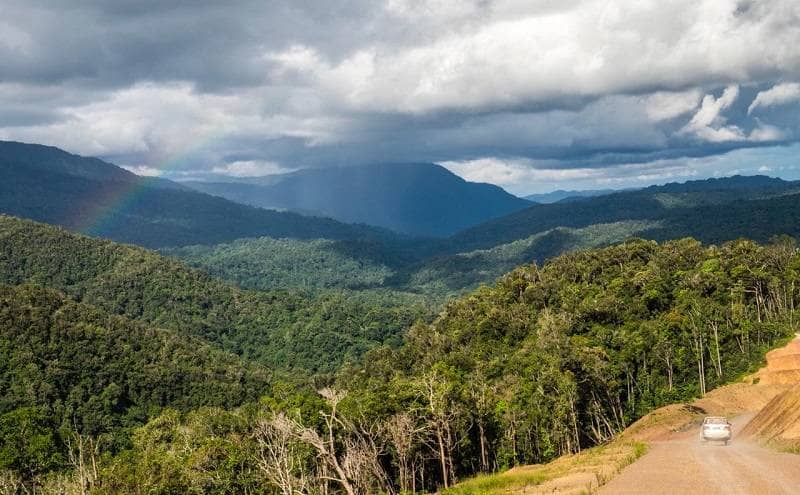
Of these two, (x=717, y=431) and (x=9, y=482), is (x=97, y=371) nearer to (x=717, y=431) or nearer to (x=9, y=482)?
(x=9, y=482)

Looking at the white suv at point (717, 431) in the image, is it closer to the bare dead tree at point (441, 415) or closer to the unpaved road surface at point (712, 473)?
the unpaved road surface at point (712, 473)

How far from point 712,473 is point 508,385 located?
47980 millimetres

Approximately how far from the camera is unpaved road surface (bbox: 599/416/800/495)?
27.0 metres

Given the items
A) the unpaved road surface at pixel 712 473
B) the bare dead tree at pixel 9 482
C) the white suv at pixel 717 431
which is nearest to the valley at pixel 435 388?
the bare dead tree at pixel 9 482

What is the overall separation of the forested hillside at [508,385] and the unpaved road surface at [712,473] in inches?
562

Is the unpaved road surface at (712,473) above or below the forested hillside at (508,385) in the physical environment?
above

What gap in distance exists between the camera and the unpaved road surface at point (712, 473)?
88.7 feet

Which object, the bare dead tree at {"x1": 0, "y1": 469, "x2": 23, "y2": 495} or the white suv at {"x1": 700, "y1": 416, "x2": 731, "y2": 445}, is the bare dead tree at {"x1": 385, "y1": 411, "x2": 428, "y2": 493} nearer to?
the white suv at {"x1": 700, "y1": 416, "x2": 731, "y2": 445}

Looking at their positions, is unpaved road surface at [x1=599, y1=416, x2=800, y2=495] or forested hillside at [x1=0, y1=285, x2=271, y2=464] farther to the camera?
forested hillside at [x1=0, y1=285, x2=271, y2=464]

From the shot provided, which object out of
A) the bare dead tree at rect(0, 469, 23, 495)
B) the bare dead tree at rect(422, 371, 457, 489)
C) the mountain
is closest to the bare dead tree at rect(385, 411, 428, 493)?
the bare dead tree at rect(422, 371, 457, 489)

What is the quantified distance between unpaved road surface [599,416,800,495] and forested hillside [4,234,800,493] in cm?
1428

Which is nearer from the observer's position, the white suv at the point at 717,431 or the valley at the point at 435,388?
the white suv at the point at 717,431

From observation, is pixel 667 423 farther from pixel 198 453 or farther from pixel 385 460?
pixel 198 453

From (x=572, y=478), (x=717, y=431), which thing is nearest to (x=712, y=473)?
(x=572, y=478)
